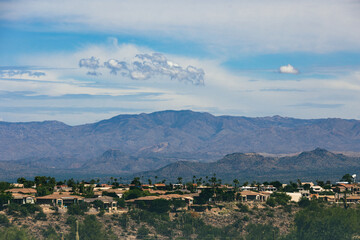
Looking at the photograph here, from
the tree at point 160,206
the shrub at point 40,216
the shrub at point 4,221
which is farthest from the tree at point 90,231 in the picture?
the tree at point 160,206

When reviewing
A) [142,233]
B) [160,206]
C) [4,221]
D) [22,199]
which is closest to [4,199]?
[22,199]

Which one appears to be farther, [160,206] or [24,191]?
[24,191]

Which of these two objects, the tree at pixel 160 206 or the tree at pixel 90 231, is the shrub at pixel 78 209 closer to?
the tree at pixel 90 231

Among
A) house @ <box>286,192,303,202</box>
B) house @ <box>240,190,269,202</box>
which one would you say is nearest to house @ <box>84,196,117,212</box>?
house @ <box>240,190,269,202</box>

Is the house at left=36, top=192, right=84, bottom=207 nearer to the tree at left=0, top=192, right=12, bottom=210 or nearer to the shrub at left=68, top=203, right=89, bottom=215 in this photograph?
the shrub at left=68, top=203, right=89, bottom=215

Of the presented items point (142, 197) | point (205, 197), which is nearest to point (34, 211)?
point (142, 197)

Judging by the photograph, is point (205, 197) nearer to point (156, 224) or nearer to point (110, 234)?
point (156, 224)

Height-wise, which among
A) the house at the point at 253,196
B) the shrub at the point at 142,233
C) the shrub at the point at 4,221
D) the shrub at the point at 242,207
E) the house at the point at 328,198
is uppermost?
the house at the point at 253,196

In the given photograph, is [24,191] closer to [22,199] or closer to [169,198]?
[22,199]
